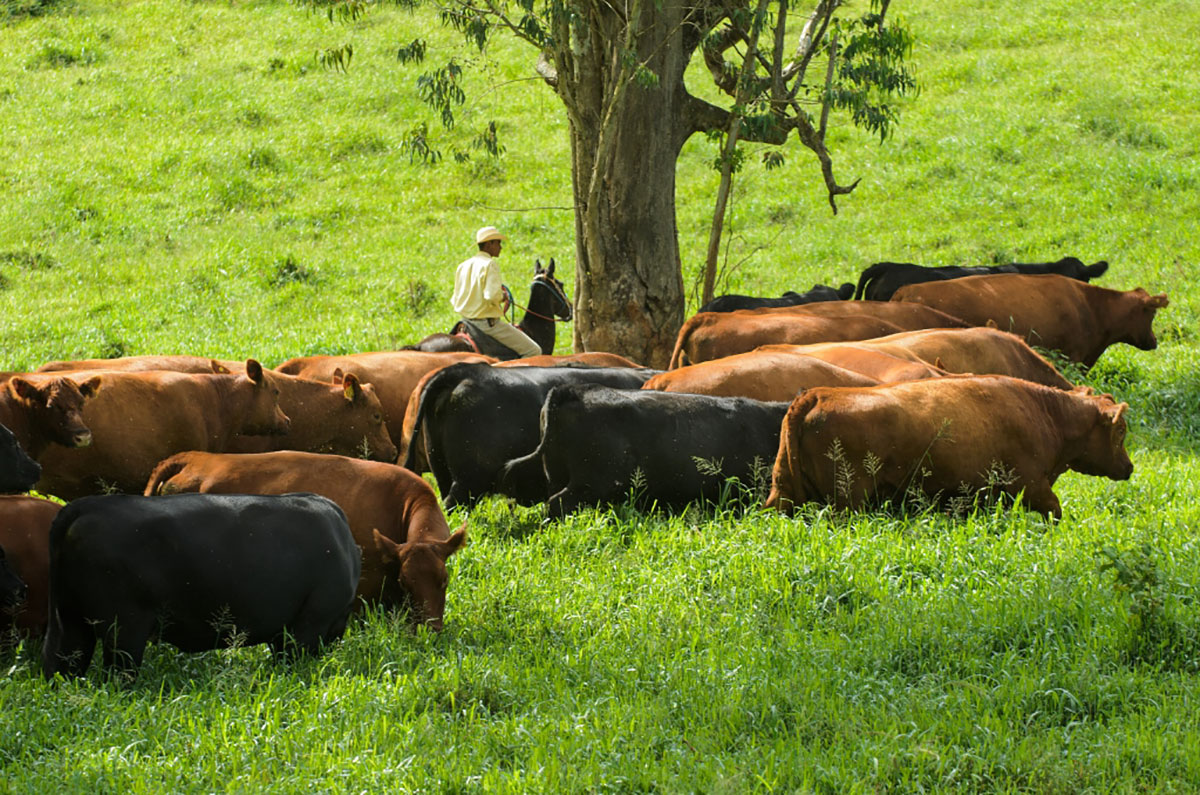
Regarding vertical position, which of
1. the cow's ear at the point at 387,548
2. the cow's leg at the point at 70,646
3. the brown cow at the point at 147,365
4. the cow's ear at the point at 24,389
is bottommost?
the cow's leg at the point at 70,646

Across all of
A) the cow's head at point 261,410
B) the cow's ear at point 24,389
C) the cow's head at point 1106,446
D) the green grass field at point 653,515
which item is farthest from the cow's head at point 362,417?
the cow's head at point 1106,446

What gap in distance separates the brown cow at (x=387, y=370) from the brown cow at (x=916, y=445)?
4.01 meters

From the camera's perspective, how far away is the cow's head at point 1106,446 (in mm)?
9141

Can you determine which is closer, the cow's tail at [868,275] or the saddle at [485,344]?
the saddle at [485,344]

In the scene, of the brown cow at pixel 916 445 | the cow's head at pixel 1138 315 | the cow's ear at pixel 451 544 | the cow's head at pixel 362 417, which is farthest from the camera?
the cow's head at pixel 1138 315

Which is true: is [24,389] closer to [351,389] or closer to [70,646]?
[351,389]

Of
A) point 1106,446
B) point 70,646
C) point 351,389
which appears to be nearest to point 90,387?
point 351,389

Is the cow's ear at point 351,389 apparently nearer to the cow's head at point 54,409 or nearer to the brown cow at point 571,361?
the brown cow at point 571,361

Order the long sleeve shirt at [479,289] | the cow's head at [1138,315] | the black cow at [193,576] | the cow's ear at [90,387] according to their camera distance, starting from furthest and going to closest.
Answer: the cow's head at [1138,315]
the long sleeve shirt at [479,289]
the cow's ear at [90,387]
the black cow at [193,576]

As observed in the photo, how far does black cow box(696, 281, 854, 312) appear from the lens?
14.2m

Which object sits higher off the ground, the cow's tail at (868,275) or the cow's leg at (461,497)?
the cow's tail at (868,275)

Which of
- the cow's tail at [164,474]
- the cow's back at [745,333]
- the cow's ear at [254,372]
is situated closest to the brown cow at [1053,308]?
the cow's back at [745,333]

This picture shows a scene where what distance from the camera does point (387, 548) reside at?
7.17 meters

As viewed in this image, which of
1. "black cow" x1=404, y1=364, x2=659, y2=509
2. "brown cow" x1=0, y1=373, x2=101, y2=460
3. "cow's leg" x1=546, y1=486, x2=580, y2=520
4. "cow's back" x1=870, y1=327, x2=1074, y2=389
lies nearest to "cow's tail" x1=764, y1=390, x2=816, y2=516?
"cow's leg" x1=546, y1=486, x2=580, y2=520
